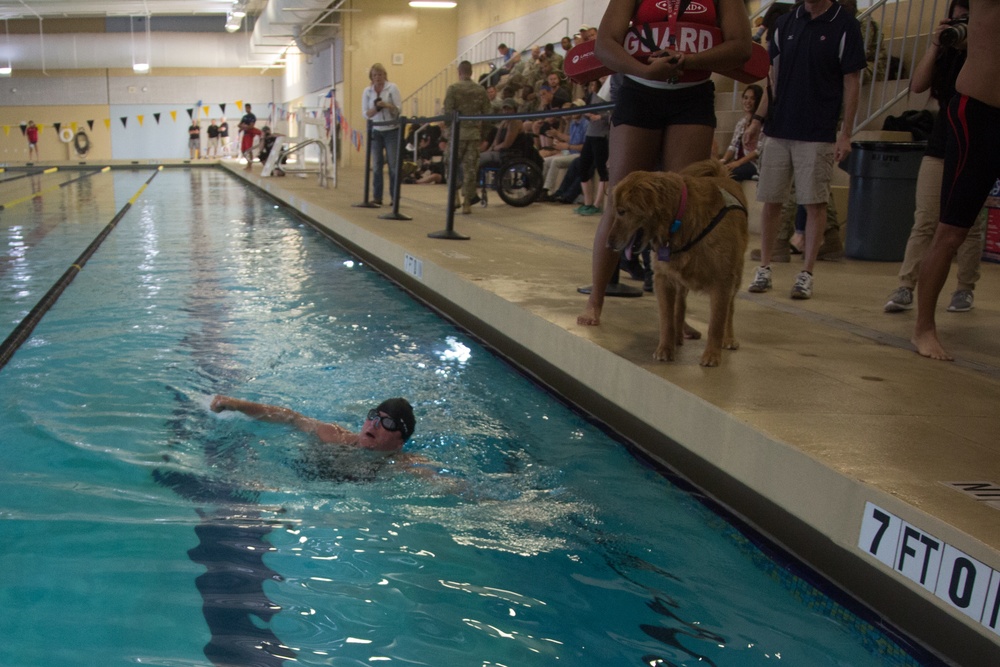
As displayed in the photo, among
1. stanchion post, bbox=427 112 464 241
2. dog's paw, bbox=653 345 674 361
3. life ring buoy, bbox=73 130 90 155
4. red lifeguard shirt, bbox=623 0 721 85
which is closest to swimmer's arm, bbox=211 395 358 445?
dog's paw, bbox=653 345 674 361

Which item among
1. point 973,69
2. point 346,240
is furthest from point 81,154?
point 973,69

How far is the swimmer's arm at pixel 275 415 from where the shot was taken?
11.2ft

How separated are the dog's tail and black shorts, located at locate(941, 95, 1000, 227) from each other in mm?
773

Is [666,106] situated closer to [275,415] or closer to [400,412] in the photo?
[400,412]

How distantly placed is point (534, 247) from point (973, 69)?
13.2 ft

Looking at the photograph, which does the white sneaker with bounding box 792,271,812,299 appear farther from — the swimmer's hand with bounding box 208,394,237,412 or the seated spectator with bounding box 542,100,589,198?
the seated spectator with bounding box 542,100,589,198

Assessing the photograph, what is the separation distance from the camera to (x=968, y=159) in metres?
3.05

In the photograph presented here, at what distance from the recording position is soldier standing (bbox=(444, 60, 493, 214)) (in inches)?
365

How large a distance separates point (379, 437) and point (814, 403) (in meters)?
1.48

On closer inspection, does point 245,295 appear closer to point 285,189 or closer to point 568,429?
point 568,429

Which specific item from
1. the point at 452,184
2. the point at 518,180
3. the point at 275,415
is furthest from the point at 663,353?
the point at 518,180

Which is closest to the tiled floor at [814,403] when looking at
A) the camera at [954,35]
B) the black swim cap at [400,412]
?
the black swim cap at [400,412]

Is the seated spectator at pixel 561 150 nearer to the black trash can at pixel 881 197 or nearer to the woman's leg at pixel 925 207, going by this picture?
the black trash can at pixel 881 197

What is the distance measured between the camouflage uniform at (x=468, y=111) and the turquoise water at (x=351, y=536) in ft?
17.0
